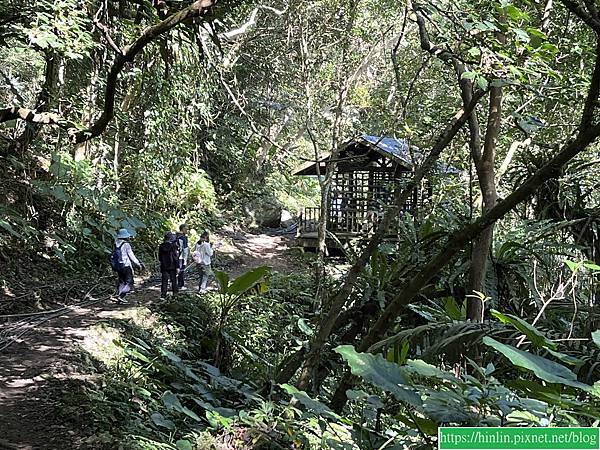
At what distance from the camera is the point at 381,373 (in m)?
1.42

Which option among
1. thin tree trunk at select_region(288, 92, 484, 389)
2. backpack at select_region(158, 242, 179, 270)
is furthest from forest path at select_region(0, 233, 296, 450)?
thin tree trunk at select_region(288, 92, 484, 389)

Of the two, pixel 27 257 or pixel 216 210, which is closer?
pixel 27 257

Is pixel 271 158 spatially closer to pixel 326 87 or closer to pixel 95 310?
pixel 326 87

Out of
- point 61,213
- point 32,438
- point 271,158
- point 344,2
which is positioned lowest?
point 32,438

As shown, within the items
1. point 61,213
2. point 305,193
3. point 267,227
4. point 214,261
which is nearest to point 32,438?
point 61,213

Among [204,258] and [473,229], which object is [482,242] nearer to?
[473,229]

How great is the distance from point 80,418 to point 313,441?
2.77 m

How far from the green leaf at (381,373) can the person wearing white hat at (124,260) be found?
7994 millimetres

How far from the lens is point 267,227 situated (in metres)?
23.9

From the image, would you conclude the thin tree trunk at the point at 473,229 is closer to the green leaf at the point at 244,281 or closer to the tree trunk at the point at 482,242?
the tree trunk at the point at 482,242

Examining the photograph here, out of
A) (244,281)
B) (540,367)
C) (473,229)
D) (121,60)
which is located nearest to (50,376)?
(244,281)

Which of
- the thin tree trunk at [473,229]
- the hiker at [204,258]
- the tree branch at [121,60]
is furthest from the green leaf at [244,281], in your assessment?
the hiker at [204,258]

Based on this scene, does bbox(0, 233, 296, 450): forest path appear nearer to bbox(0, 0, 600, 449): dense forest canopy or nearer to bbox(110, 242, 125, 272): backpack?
bbox(0, 0, 600, 449): dense forest canopy

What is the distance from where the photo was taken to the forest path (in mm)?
4605
